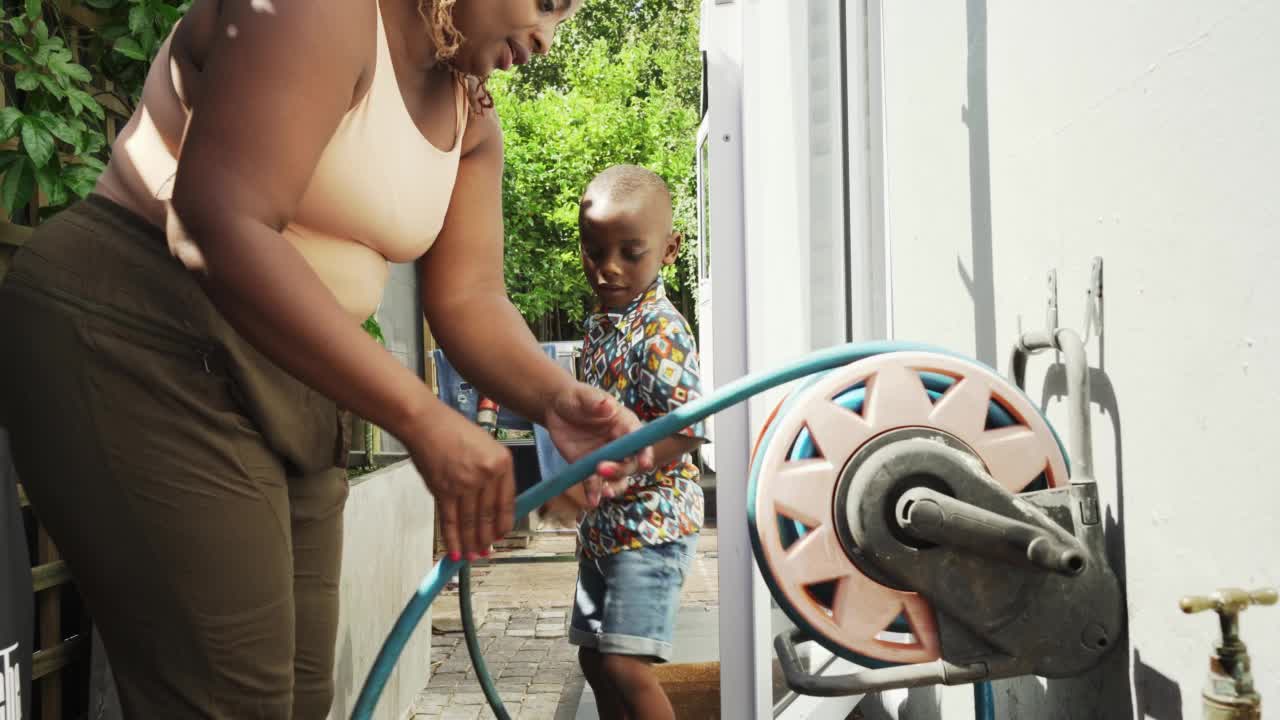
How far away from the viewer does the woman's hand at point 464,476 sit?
102cm

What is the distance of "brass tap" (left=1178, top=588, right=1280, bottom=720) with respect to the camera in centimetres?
95

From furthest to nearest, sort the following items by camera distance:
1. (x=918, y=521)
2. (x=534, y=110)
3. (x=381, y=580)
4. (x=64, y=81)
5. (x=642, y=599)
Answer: (x=534, y=110) → (x=381, y=580) → (x=642, y=599) → (x=64, y=81) → (x=918, y=521)

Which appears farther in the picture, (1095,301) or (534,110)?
(534,110)

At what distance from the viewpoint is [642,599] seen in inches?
97.0

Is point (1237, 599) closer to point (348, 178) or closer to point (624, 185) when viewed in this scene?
point (348, 178)

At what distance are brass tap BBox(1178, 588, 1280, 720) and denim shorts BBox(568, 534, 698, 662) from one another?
5.08 feet

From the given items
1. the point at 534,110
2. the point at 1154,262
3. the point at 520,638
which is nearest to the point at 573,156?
the point at 534,110

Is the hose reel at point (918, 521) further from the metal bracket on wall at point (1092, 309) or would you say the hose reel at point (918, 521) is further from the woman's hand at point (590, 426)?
the metal bracket on wall at point (1092, 309)

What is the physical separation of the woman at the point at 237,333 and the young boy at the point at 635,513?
1138 millimetres

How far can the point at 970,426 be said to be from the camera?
3.89 feet

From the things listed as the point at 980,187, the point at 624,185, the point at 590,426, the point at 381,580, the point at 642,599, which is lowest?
the point at 381,580

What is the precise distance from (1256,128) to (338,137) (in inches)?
38.9

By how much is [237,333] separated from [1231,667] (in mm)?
1092

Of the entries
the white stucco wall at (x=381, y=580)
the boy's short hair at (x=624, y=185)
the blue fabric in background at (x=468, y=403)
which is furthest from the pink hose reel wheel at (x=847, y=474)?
the blue fabric in background at (x=468, y=403)
